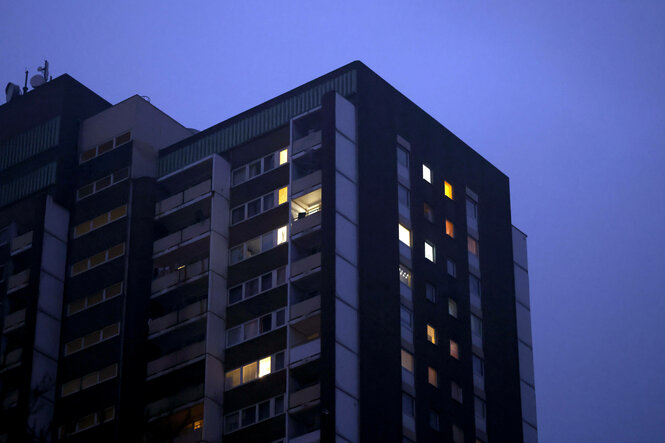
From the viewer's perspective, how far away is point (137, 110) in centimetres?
8256

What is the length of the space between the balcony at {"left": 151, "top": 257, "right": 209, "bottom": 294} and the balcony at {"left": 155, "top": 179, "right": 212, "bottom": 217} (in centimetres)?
442

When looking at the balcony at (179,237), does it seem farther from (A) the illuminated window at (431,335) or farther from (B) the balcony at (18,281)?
(A) the illuminated window at (431,335)

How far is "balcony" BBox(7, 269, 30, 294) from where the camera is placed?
80.1m

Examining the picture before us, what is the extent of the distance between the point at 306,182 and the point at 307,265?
216 inches

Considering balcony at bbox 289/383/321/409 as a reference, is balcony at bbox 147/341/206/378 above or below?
above

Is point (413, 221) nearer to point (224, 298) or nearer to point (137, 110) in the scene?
point (224, 298)

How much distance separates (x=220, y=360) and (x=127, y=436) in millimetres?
6773

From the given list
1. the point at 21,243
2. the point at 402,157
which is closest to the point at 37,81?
the point at 21,243

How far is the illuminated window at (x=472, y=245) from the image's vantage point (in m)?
82.0

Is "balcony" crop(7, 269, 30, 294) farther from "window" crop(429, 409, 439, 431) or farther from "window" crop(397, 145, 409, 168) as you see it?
"window" crop(429, 409, 439, 431)

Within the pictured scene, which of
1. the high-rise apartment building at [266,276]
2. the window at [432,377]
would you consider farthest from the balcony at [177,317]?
the window at [432,377]

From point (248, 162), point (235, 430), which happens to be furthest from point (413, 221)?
point (235, 430)

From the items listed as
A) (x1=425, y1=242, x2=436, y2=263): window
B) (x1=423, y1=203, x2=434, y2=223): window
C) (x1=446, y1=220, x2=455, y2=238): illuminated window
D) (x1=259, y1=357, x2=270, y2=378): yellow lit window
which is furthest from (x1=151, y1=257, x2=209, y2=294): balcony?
(x1=446, y1=220, x2=455, y2=238): illuminated window

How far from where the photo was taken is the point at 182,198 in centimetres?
7938
